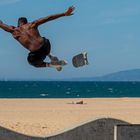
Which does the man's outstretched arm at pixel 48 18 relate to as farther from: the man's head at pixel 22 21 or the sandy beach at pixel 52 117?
the sandy beach at pixel 52 117

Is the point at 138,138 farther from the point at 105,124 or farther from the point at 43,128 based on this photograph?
the point at 43,128

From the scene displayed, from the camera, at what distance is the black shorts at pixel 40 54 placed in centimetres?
867

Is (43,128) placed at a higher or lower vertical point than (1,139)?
higher

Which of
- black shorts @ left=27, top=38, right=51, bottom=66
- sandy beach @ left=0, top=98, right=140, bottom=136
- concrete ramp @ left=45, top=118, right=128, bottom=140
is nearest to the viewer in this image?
black shorts @ left=27, top=38, right=51, bottom=66

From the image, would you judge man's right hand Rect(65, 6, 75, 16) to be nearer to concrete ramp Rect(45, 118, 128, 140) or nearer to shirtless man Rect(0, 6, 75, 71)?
shirtless man Rect(0, 6, 75, 71)

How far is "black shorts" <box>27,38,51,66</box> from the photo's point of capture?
28.5ft

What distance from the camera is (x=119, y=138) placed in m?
12.2

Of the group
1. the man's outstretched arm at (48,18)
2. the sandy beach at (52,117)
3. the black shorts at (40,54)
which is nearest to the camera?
the man's outstretched arm at (48,18)

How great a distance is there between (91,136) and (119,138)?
1447 millimetres

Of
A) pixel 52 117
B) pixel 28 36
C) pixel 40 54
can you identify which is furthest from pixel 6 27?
pixel 52 117

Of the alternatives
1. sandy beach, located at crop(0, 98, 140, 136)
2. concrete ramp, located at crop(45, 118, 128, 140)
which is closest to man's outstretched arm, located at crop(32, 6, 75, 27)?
concrete ramp, located at crop(45, 118, 128, 140)

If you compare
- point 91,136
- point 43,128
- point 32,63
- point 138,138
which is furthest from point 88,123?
point 43,128

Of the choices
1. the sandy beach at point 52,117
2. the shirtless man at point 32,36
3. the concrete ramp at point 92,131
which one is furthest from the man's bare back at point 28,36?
the sandy beach at point 52,117

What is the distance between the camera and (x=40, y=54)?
28.7ft
